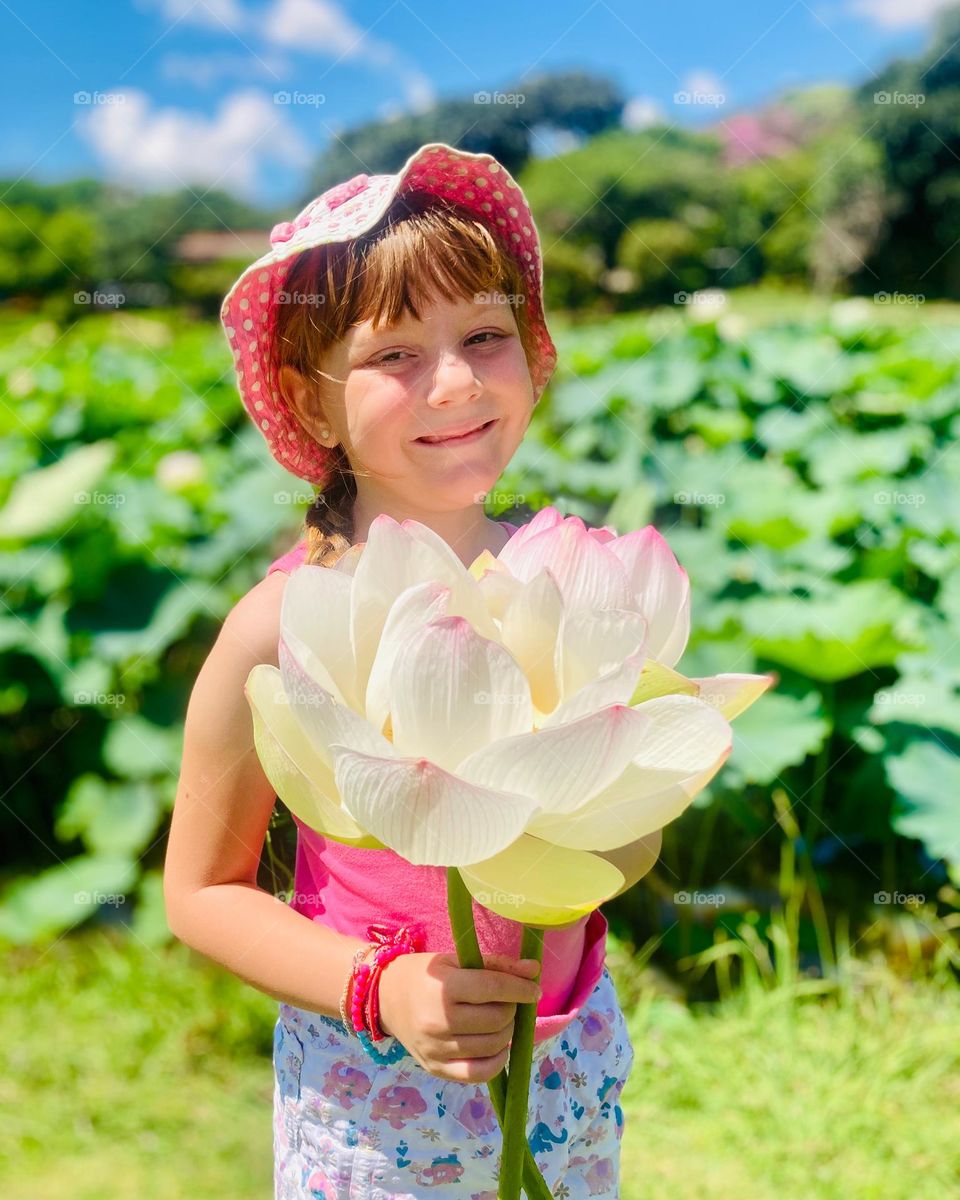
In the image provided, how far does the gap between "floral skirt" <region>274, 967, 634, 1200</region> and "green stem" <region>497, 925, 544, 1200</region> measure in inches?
12.3

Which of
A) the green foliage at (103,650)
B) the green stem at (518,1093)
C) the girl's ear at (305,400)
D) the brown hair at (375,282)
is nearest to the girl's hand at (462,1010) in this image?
the green stem at (518,1093)

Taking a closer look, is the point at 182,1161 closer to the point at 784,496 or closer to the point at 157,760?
the point at 157,760

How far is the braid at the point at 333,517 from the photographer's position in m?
0.90

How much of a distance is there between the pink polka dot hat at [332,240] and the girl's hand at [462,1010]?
0.49m

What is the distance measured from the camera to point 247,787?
0.82 metres

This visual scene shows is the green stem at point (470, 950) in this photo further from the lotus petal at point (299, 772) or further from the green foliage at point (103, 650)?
the green foliage at point (103, 650)

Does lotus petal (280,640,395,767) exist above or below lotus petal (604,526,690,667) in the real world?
below

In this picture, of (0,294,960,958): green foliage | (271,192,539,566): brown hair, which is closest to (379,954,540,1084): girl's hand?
(271,192,539,566): brown hair

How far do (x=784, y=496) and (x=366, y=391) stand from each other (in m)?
2.08

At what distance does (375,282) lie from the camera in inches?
33.3

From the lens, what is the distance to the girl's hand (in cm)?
59

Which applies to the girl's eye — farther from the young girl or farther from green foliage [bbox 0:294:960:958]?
green foliage [bbox 0:294:960:958]

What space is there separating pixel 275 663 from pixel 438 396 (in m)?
0.21

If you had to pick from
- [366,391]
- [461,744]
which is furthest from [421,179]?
[461,744]
